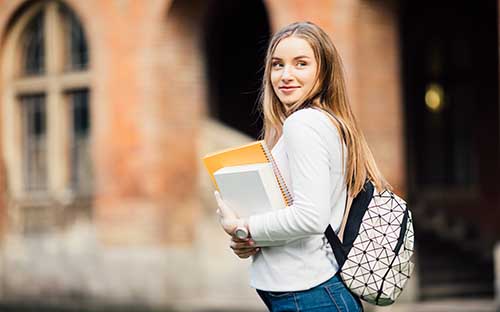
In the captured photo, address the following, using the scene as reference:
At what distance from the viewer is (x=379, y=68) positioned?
38.6ft

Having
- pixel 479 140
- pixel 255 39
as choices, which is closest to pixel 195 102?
pixel 255 39

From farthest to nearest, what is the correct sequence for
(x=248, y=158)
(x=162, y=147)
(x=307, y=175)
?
1. (x=162, y=147)
2. (x=248, y=158)
3. (x=307, y=175)

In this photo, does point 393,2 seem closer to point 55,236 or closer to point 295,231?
point 55,236

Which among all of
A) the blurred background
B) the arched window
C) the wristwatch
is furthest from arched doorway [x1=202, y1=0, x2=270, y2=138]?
the wristwatch

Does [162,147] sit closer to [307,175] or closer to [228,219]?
[228,219]

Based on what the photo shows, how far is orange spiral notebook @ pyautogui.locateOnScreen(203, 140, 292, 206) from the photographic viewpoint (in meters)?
3.30

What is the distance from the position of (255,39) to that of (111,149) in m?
3.70

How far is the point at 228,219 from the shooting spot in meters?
3.37

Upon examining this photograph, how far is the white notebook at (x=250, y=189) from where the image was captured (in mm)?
3283

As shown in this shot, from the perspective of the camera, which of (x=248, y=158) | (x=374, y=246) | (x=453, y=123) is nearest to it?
(x=374, y=246)

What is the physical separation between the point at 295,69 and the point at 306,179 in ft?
1.37

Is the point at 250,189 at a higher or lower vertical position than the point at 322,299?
higher

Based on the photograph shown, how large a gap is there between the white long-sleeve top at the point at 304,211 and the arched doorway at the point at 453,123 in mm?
10912

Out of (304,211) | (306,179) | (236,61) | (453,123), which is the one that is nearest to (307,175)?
(306,179)
